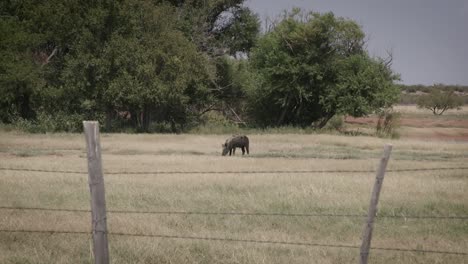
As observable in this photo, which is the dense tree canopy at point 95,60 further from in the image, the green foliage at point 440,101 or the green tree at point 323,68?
the green foliage at point 440,101

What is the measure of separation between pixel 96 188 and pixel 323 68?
46.8m

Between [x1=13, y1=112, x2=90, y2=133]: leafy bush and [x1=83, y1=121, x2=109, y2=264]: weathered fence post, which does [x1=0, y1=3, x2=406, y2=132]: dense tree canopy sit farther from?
[x1=83, y1=121, x2=109, y2=264]: weathered fence post

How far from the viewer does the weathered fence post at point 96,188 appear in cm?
553

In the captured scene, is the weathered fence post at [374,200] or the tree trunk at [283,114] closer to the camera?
the weathered fence post at [374,200]

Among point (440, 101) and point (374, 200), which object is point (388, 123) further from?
point (440, 101)

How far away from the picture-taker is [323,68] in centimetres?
5088

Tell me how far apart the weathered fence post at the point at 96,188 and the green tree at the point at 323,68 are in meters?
44.2

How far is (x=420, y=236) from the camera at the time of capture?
977 centimetres

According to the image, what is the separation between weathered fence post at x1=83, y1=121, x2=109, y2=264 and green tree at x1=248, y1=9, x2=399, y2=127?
1742 inches

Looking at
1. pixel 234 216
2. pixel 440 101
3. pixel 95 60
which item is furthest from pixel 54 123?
pixel 440 101

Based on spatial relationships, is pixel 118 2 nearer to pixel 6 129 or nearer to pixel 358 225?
pixel 6 129

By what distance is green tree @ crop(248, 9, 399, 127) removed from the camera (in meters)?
49.5

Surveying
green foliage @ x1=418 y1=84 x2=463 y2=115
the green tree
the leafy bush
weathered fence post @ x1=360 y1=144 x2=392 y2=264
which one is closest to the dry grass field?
weathered fence post @ x1=360 y1=144 x2=392 y2=264

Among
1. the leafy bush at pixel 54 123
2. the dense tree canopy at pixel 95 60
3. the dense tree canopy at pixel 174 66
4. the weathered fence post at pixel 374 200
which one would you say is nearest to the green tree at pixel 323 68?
the dense tree canopy at pixel 174 66
